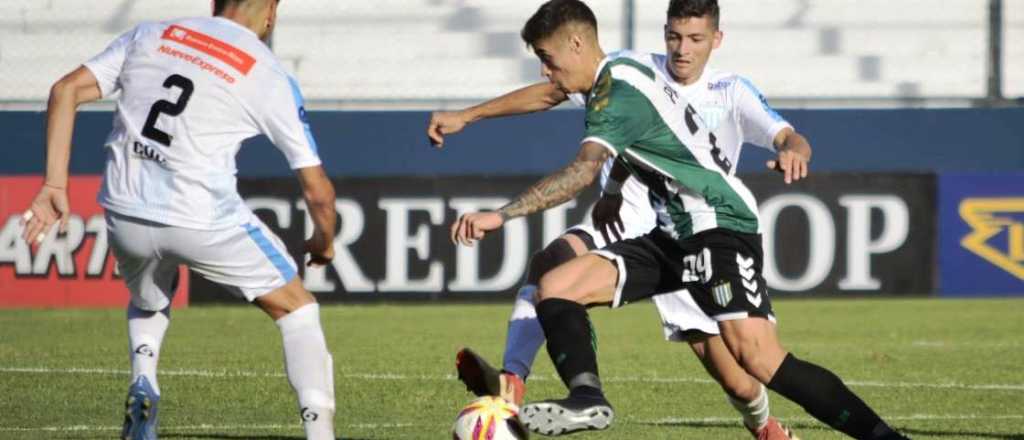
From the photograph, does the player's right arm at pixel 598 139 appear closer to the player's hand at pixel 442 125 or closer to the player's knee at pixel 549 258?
the player's hand at pixel 442 125

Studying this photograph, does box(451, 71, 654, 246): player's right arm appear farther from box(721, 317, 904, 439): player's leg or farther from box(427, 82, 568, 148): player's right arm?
box(427, 82, 568, 148): player's right arm

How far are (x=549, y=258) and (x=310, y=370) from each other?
1932 mm

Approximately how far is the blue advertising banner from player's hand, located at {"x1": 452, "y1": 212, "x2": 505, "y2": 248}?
1087 cm

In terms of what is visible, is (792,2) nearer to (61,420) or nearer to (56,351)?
(56,351)

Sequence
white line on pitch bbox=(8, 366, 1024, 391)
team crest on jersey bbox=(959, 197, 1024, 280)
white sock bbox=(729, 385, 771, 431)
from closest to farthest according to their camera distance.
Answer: white sock bbox=(729, 385, 771, 431) < white line on pitch bbox=(8, 366, 1024, 391) < team crest on jersey bbox=(959, 197, 1024, 280)

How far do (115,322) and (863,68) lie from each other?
8.31 m

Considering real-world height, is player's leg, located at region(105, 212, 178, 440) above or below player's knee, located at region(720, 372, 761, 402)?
above

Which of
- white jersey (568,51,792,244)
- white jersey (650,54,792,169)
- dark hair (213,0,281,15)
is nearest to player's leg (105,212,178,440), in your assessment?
dark hair (213,0,281,15)

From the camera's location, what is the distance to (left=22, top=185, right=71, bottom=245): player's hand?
6.00m

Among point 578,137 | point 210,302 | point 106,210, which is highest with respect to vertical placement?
point 106,210

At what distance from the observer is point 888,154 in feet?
57.8

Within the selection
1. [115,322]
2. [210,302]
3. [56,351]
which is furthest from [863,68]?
[56,351]

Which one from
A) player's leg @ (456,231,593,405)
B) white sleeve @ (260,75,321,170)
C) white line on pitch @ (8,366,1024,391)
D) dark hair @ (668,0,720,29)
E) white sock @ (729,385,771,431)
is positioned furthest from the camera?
white line on pitch @ (8,366,1024,391)

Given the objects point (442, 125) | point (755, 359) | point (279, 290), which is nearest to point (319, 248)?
point (279, 290)
